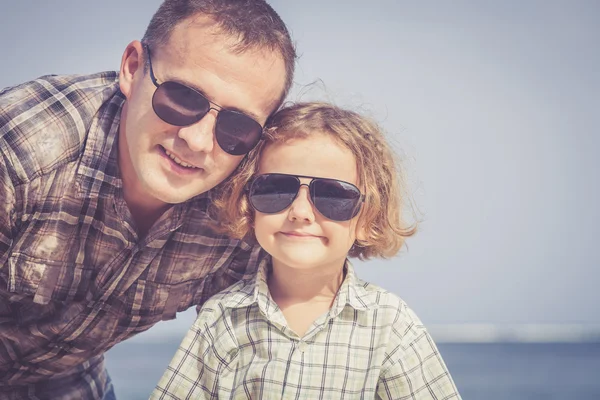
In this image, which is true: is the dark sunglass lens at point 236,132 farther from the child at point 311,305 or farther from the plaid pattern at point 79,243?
the plaid pattern at point 79,243

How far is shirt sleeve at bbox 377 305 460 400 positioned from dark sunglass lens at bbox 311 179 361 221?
0.38 metres

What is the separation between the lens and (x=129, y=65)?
82.6 inches

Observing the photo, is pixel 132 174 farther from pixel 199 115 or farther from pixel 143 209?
pixel 199 115

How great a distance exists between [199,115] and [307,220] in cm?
48

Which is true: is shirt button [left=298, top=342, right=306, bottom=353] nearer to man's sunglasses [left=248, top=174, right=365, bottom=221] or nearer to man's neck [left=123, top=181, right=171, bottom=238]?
man's sunglasses [left=248, top=174, right=365, bottom=221]

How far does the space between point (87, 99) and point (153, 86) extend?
0.35 metres

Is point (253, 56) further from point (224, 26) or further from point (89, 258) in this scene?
point (89, 258)

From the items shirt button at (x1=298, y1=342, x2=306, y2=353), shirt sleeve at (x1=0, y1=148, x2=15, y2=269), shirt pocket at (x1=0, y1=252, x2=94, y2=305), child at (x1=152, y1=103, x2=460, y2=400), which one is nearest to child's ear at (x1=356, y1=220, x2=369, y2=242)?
child at (x1=152, y1=103, x2=460, y2=400)

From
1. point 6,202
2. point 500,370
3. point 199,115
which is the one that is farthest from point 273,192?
point 500,370

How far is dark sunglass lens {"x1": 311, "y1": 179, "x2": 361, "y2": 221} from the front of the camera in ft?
5.75

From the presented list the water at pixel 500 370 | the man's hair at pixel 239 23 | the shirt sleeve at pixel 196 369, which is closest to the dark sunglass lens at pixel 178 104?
the man's hair at pixel 239 23

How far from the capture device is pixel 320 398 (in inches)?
67.0

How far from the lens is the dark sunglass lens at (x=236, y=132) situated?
186cm

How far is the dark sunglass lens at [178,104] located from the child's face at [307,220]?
0.89ft
